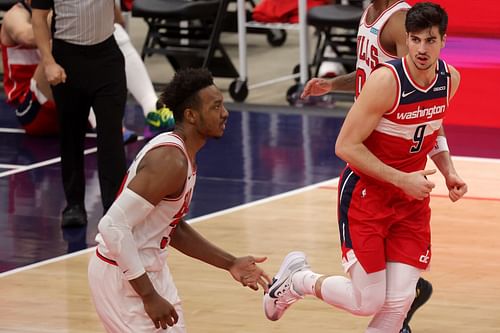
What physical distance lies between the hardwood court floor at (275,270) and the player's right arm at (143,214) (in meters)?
1.73

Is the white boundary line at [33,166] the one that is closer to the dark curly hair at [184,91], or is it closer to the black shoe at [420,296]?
the black shoe at [420,296]

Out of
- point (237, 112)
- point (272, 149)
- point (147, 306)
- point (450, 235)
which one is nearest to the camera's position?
point (147, 306)

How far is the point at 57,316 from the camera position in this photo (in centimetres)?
639

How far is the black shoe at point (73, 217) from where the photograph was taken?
8.08 meters

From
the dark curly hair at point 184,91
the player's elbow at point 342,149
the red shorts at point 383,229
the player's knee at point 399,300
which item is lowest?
the player's knee at point 399,300

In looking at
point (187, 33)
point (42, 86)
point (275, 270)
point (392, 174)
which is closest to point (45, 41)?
point (275, 270)

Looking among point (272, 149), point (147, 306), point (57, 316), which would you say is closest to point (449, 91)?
point (147, 306)

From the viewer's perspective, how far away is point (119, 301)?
4.59 metres

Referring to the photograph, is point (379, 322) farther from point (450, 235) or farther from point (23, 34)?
point (23, 34)

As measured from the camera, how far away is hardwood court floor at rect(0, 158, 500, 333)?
247 inches

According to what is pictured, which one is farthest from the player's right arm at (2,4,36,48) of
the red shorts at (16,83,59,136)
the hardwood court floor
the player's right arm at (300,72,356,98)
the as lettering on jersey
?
the as lettering on jersey

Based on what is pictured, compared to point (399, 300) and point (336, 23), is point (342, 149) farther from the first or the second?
point (336, 23)

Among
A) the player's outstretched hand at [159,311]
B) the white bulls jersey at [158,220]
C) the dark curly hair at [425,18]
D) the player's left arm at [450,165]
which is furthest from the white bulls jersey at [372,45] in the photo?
the player's outstretched hand at [159,311]

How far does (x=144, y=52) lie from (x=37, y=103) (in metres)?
2.05
